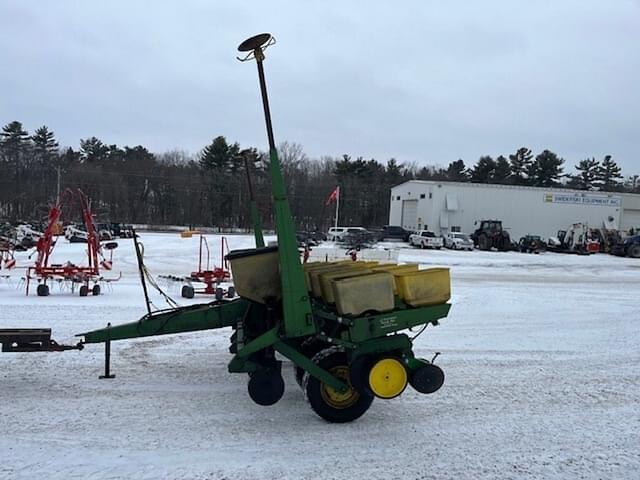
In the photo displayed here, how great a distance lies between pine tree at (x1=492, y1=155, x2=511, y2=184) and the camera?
80375mm

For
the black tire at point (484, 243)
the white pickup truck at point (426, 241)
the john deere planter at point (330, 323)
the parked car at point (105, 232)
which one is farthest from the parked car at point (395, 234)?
the john deere planter at point (330, 323)

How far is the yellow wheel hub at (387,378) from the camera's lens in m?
4.99

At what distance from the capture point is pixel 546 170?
79.2 meters

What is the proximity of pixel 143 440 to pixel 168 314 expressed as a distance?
58.3 inches

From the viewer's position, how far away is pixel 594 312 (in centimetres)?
1254

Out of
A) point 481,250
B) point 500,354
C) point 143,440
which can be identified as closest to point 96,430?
point 143,440

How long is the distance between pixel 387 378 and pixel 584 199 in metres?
51.4

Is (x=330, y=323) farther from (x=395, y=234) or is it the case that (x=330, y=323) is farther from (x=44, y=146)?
(x=44, y=146)

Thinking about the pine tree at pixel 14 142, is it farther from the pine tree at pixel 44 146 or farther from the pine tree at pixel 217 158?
the pine tree at pixel 217 158

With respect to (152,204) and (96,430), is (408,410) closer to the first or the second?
(96,430)

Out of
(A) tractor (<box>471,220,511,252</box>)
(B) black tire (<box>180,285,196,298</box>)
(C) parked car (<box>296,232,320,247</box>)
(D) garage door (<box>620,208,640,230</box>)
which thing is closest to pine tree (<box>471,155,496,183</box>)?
(D) garage door (<box>620,208,640,230</box>)

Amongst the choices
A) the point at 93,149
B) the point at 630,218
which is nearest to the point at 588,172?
the point at 630,218

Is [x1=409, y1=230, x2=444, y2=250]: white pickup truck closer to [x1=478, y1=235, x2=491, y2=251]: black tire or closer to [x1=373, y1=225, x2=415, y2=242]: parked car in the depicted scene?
[x1=478, y1=235, x2=491, y2=251]: black tire

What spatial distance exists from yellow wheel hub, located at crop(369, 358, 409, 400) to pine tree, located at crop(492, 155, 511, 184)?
259 ft
